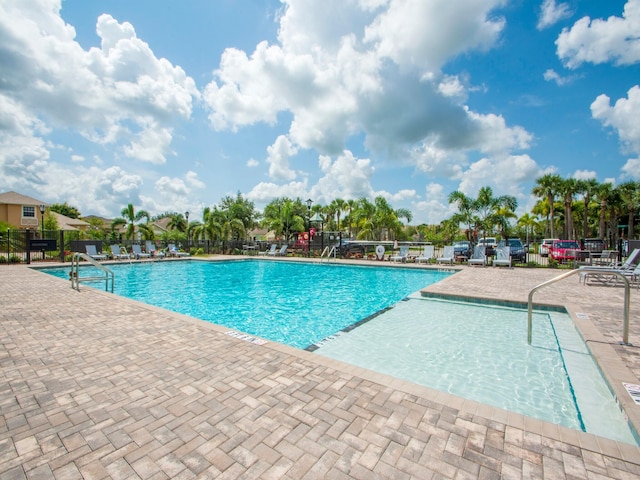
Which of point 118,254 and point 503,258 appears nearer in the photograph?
point 503,258

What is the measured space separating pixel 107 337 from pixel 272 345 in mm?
2576

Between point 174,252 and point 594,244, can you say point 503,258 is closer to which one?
point 594,244

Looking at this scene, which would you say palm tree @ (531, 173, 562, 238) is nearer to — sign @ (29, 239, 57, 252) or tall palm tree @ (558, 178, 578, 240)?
tall palm tree @ (558, 178, 578, 240)

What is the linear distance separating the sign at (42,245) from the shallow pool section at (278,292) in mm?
2899

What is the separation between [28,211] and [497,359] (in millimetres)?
45967

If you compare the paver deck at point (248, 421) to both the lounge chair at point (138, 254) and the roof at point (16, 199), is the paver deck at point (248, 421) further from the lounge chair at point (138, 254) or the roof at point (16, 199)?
the roof at point (16, 199)

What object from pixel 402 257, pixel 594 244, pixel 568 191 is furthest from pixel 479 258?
pixel 568 191

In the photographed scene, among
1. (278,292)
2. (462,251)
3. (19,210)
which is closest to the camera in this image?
(278,292)

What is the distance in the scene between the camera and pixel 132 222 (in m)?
29.2

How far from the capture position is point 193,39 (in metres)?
11.4

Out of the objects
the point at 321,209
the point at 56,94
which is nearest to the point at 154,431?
the point at 56,94

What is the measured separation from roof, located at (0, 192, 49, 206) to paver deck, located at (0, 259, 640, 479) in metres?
39.6

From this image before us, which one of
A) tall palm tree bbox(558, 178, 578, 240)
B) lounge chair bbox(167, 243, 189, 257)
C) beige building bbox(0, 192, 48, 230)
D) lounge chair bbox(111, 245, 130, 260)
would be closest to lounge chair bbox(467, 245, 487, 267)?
lounge chair bbox(167, 243, 189, 257)

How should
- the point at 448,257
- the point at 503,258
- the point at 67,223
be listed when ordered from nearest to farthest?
the point at 503,258
the point at 448,257
the point at 67,223
